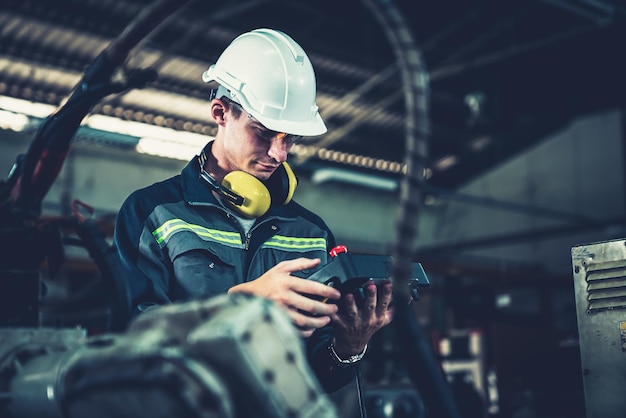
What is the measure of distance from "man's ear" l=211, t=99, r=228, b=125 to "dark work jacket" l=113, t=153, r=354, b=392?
0.43ft

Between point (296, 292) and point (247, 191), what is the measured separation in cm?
48

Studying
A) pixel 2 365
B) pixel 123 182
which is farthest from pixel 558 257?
pixel 2 365

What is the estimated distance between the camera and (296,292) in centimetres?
123

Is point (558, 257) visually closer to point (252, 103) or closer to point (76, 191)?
point (76, 191)

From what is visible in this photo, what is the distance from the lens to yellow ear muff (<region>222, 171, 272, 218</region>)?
166 centimetres

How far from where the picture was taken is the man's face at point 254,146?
67.5 inches

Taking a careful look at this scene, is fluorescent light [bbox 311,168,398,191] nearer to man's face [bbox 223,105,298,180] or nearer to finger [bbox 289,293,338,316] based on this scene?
man's face [bbox 223,105,298,180]

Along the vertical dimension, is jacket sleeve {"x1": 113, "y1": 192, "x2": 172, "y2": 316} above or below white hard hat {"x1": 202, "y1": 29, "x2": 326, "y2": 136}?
below

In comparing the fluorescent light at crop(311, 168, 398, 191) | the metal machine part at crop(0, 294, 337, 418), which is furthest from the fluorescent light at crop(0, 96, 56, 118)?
the metal machine part at crop(0, 294, 337, 418)

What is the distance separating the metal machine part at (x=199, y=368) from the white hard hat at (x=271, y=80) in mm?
897

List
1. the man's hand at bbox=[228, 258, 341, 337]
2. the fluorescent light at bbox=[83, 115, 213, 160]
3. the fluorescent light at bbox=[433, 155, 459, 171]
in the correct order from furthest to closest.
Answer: the fluorescent light at bbox=[433, 155, 459, 171]
the fluorescent light at bbox=[83, 115, 213, 160]
the man's hand at bbox=[228, 258, 341, 337]

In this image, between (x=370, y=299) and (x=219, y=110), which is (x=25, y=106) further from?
(x=370, y=299)

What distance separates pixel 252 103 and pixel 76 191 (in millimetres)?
6217

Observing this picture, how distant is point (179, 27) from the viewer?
6520 millimetres
